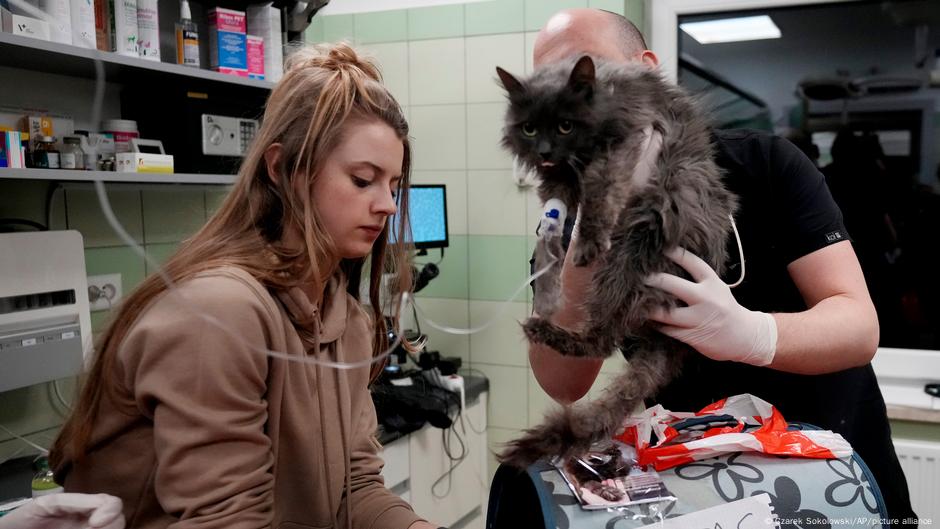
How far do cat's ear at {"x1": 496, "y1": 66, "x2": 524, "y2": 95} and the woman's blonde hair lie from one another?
342 millimetres

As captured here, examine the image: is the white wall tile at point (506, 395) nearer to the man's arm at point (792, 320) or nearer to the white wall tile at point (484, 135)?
the white wall tile at point (484, 135)

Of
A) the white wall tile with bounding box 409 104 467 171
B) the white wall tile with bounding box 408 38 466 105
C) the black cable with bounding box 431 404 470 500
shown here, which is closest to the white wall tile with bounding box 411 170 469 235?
the white wall tile with bounding box 409 104 467 171

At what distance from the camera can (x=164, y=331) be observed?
0.84 meters

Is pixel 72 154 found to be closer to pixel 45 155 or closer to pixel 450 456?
pixel 45 155

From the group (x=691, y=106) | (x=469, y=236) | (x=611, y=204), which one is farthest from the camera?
(x=469, y=236)

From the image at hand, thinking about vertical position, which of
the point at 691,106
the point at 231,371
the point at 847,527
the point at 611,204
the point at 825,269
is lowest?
the point at 847,527

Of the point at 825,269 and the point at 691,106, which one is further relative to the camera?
the point at 825,269

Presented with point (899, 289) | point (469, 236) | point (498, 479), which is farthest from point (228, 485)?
point (899, 289)

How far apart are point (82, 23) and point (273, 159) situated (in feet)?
2.79

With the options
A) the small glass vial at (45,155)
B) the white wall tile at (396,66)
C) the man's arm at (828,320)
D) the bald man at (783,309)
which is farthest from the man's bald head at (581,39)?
the white wall tile at (396,66)

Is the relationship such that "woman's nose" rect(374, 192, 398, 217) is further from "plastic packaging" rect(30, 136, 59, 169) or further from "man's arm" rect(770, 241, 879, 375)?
"plastic packaging" rect(30, 136, 59, 169)

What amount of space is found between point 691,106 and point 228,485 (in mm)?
770

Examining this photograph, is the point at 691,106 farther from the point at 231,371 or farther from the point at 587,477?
the point at 231,371

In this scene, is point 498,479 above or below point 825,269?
below
